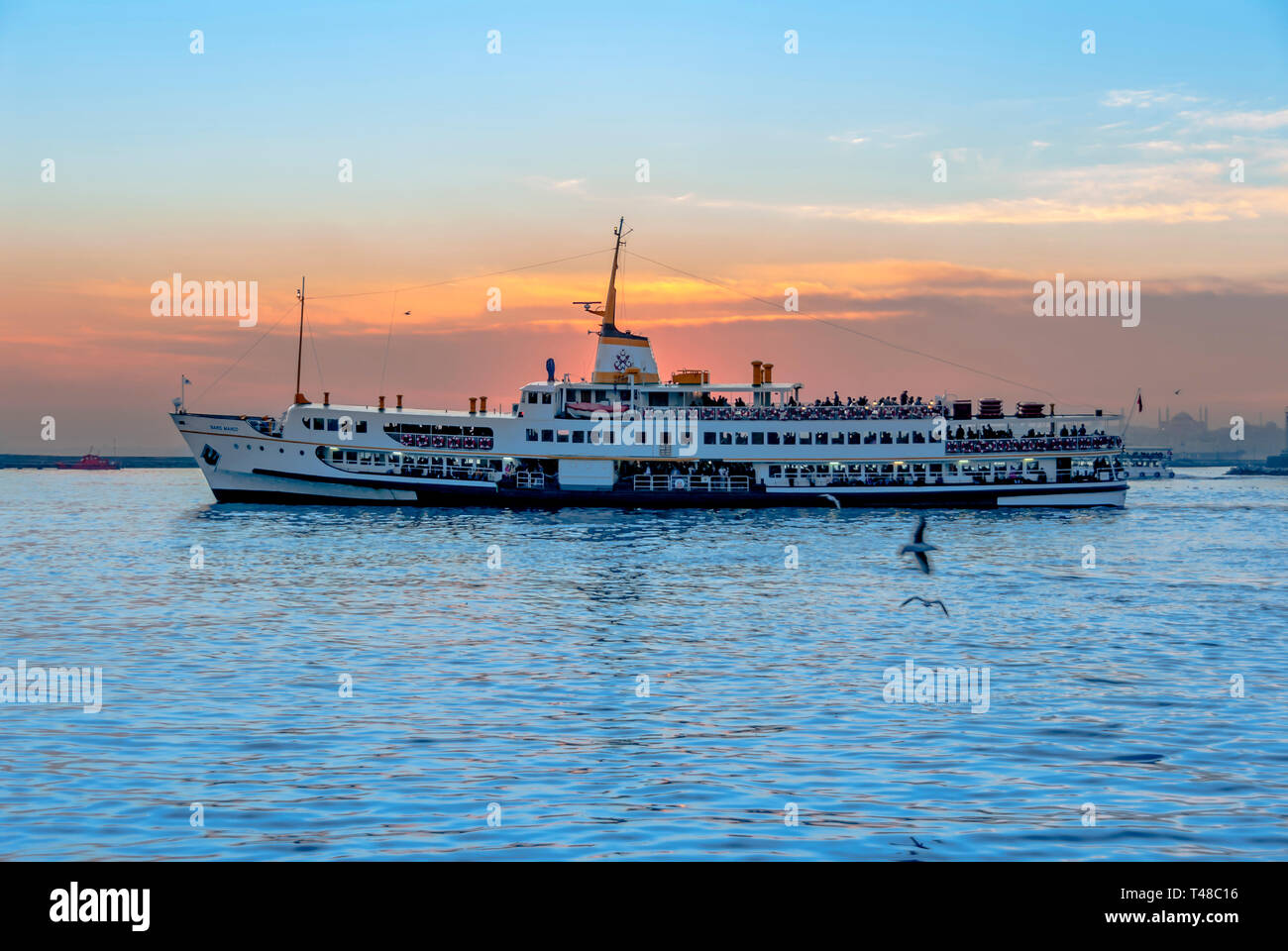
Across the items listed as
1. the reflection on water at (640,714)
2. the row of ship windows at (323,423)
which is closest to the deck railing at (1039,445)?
the reflection on water at (640,714)

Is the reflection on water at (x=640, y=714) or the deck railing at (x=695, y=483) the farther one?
the deck railing at (x=695, y=483)

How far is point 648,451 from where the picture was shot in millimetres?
82562

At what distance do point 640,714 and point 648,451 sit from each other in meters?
63.4

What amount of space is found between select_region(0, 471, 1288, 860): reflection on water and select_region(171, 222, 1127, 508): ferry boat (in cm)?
3271

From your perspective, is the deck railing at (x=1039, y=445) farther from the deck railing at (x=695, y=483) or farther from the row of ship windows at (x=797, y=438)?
the deck railing at (x=695, y=483)

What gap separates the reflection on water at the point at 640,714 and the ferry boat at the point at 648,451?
3271cm

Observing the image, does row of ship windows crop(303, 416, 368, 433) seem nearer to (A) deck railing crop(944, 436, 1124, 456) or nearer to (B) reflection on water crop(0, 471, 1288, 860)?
(B) reflection on water crop(0, 471, 1288, 860)

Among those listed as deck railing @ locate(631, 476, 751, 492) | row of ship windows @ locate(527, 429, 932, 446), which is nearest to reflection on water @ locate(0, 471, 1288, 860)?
deck railing @ locate(631, 476, 751, 492)

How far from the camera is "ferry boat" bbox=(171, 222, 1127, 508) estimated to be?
78812mm

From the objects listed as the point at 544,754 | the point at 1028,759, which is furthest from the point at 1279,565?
the point at 544,754

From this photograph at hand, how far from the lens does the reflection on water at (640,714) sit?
12750 millimetres

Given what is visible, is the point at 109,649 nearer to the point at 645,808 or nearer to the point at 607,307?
the point at 645,808

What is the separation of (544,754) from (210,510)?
80244 millimetres

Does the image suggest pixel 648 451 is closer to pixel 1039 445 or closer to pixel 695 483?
pixel 695 483
